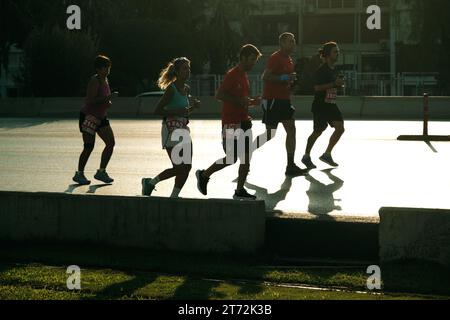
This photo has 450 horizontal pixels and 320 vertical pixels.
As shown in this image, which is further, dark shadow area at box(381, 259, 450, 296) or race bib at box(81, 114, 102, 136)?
race bib at box(81, 114, 102, 136)

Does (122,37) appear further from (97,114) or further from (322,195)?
(322,195)

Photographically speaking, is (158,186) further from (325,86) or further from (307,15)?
(307,15)

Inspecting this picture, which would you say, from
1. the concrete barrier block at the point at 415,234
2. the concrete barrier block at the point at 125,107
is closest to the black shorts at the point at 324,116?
the concrete barrier block at the point at 415,234

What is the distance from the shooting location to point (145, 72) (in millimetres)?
53594

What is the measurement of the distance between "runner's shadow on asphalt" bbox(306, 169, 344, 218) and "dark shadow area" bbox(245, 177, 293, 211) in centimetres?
28

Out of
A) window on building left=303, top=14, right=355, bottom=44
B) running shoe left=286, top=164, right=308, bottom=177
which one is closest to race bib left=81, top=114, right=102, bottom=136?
running shoe left=286, top=164, right=308, bottom=177

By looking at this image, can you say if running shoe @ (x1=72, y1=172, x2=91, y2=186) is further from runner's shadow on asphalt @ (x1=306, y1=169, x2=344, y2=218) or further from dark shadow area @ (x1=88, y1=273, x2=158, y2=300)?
dark shadow area @ (x1=88, y1=273, x2=158, y2=300)

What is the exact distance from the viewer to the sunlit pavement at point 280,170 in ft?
36.4

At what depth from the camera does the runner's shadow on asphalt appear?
10.2 metres

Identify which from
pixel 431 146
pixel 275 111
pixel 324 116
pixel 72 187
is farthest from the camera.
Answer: pixel 431 146

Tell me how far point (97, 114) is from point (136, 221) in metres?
3.78

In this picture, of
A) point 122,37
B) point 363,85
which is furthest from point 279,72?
point 122,37

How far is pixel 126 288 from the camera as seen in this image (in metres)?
7.18

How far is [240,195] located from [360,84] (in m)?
35.7
